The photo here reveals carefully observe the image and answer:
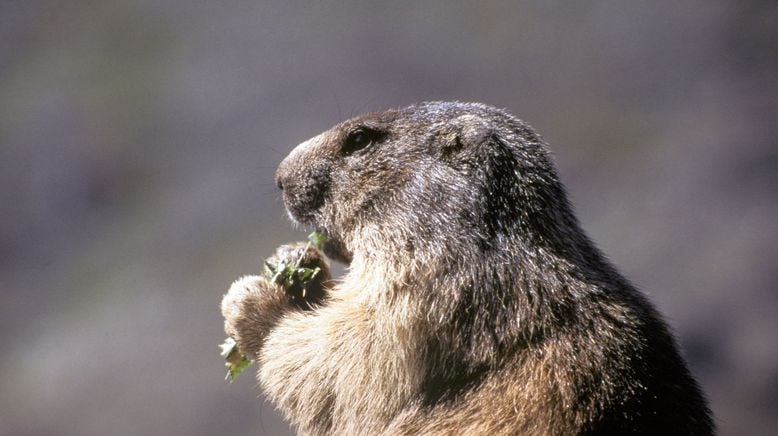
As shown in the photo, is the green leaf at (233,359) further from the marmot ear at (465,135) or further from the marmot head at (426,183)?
the marmot ear at (465,135)

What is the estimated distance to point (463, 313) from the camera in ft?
9.63

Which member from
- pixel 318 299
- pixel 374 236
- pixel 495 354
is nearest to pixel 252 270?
pixel 318 299

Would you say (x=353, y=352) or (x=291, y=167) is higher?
(x=291, y=167)

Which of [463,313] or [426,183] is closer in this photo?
[463,313]

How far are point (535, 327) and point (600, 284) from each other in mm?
391

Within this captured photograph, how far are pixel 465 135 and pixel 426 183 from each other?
290 mm

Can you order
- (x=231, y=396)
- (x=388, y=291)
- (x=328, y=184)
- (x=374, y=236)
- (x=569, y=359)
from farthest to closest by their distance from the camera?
(x=231, y=396)
(x=328, y=184)
(x=374, y=236)
(x=388, y=291)
(x=569, y=359)

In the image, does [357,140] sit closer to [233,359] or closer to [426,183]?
[426,183]

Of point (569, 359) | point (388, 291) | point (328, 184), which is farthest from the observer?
point (328, 184)

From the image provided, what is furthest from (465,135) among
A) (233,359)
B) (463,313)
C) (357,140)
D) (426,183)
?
(233,359)

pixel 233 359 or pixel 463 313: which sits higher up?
pixel 233 359

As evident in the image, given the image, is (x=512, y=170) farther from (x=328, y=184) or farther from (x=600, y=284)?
(x=328, y=184)

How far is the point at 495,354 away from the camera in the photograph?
113 inches

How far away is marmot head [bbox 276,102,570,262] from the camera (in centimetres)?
310
